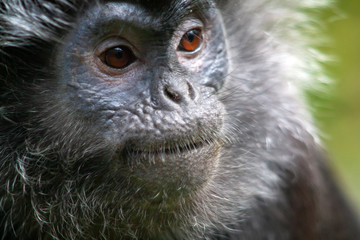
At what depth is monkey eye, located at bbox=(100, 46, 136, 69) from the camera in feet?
8.86

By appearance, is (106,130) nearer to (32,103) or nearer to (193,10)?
(32,103)

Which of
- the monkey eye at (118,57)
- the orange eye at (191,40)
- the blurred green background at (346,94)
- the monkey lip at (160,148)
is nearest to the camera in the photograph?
the monkey lip at (160,148)

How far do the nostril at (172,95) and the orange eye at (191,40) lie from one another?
0.40 metres

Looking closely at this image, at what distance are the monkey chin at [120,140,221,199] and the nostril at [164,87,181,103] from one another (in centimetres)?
22

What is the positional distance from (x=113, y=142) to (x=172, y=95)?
37 cm

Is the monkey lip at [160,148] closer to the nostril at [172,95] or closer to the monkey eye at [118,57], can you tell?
the nostril at [172,95]

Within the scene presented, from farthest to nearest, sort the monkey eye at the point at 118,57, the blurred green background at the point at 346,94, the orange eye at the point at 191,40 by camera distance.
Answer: the blurred green background at the point at 346,94 < the orange eye at the point at 191,40 < the monkey eye at the point at 118,57

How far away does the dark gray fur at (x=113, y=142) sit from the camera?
2.65 meters

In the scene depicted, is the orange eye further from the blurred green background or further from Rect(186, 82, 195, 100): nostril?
the blurred green background

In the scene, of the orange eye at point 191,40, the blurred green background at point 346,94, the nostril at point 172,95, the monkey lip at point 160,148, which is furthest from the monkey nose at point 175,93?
the blurred green background at point 346,94

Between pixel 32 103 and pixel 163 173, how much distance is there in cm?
78

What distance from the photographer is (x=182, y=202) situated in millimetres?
2832

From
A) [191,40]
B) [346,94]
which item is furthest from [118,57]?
[346,94]

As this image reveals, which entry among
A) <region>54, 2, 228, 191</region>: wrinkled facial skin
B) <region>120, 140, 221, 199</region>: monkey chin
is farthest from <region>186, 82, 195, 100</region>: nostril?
<region>120, 140, 221, 199</region>: monkey chin
